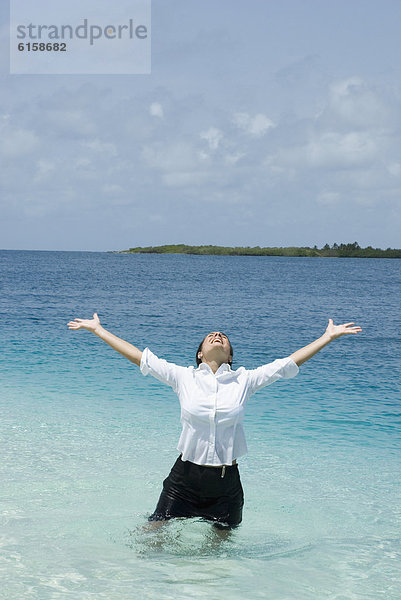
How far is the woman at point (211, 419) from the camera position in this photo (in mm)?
5848

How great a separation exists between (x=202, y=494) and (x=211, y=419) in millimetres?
786

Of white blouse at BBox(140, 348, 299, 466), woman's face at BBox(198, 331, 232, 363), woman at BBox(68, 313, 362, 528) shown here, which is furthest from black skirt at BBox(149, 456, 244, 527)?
woman's face at BBox(198, 331, 232, 363)

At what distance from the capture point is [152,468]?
406 inches

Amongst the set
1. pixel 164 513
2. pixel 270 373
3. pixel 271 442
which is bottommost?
pixel 271 442

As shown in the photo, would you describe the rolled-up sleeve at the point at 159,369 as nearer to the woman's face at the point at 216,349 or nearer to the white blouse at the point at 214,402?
the white blouse at the point at 214,402

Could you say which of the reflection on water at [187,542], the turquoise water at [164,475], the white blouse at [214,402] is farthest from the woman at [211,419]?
the turquoise water at [164,475]

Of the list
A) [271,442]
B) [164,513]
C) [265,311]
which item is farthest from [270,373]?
[265,311]

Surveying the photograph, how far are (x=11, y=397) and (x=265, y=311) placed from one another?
1255 inches

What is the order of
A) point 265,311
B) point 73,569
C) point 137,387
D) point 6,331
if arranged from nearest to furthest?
point 73,569 → point 137,387 → point 6,331 → point 265,311

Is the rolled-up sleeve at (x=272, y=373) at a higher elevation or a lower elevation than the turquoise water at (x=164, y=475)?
higher

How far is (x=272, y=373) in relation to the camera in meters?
5.95

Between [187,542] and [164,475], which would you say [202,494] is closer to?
[187,542]

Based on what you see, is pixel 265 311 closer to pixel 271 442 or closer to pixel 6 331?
pixel 6 331

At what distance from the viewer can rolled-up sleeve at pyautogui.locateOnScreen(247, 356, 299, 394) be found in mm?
5918
